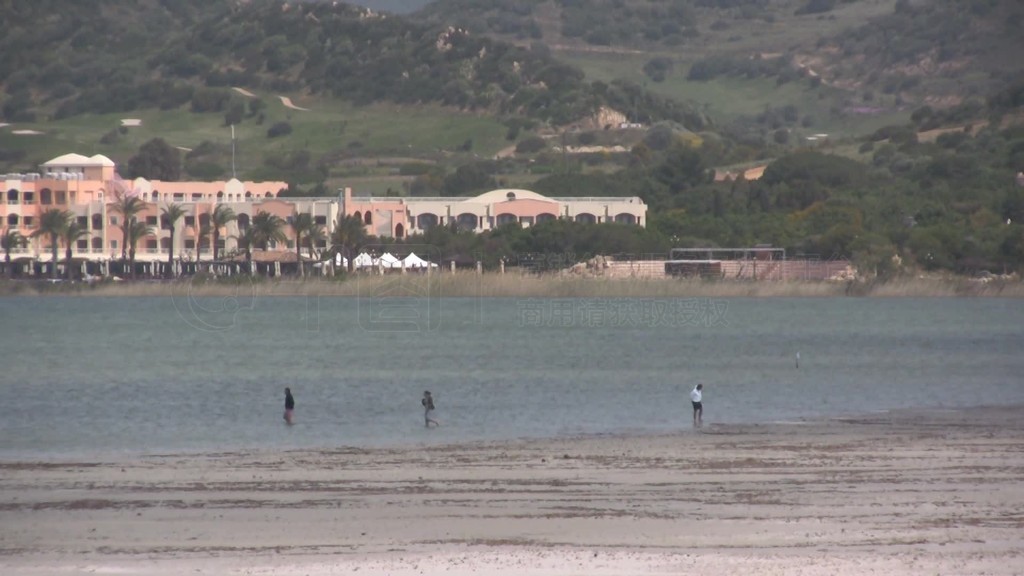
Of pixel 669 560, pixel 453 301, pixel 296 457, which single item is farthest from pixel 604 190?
pixel 669 560

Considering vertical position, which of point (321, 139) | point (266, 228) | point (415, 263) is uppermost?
point (321, 139)

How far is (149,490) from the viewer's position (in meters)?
22.9

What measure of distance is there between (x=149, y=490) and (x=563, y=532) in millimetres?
6661

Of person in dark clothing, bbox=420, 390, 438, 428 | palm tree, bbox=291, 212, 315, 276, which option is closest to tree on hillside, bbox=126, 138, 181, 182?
palm tree, bbox=291, 212, 315, 276

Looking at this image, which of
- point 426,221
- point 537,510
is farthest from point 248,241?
point 537,510

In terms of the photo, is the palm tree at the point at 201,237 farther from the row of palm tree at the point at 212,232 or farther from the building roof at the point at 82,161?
the building roof at the point at 82,161

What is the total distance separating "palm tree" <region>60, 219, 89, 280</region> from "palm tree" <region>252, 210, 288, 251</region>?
11707 mm

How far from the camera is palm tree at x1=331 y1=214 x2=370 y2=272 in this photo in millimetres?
108969

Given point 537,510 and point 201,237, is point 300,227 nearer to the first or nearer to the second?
point 201,237

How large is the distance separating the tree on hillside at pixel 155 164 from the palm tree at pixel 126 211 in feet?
117

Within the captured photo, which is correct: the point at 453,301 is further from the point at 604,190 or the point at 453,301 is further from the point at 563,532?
the point at 563,532

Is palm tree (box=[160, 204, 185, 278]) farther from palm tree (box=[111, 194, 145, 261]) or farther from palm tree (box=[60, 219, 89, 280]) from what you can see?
palm tree (box=[60, 219, 89, 280])

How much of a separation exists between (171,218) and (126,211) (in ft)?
10.4

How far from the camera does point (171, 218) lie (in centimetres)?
11406
